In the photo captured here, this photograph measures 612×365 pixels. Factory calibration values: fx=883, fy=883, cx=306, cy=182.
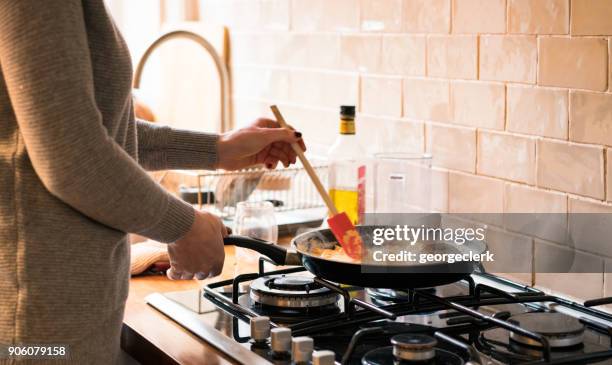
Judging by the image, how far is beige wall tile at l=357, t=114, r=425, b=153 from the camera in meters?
1.88

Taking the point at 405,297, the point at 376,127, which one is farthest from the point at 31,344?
the point at 376,127

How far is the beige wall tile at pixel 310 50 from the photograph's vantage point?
213 centimetres

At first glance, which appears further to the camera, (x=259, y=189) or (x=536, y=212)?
(x=259, y=189)

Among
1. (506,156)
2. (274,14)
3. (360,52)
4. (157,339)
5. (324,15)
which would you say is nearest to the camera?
(157,339)

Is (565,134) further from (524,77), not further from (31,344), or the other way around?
(31,344)

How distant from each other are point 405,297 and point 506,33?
1.75 ft

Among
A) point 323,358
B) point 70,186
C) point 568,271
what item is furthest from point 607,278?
point 70,186

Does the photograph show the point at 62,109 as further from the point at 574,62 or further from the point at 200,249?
the point at 574,62

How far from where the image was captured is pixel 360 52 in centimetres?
203

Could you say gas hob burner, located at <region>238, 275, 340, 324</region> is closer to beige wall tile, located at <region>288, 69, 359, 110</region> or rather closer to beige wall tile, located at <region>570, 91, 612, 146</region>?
beige wall tile, located at <region>570, 91, 612, 146</region>

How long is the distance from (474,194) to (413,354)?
28.5 inches

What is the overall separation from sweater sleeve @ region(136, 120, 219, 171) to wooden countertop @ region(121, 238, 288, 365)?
0.23 m

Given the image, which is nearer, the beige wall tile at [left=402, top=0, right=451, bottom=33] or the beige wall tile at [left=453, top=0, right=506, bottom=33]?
the beige wall tile at [left=453, top=0, right=506, bottom=33]

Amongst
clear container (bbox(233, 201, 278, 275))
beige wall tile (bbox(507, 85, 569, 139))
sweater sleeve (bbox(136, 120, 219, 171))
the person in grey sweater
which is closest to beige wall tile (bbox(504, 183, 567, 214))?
beige wall tile (bbox(507, 85, 569, 139))
